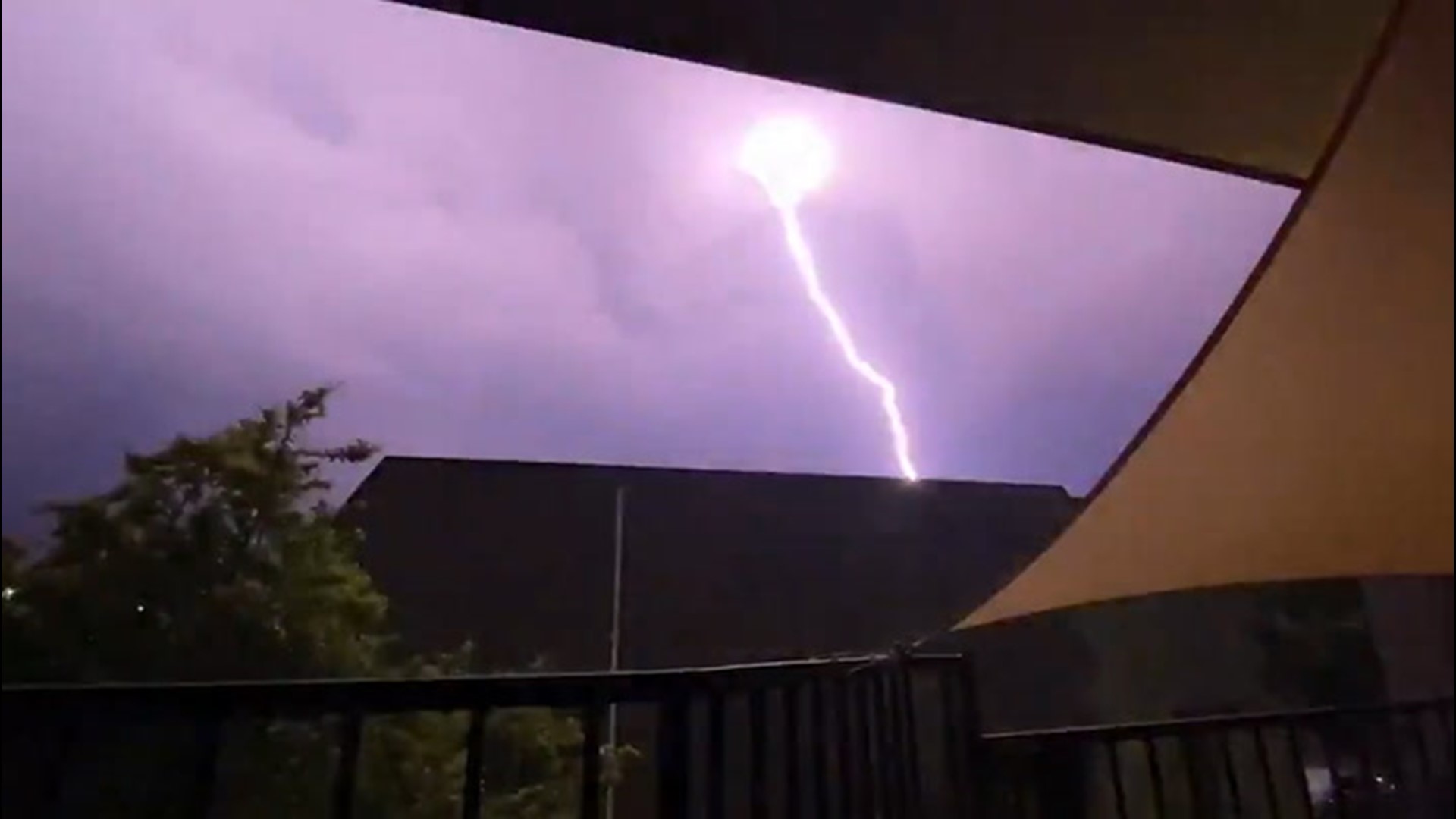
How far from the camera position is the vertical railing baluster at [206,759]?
81 cm

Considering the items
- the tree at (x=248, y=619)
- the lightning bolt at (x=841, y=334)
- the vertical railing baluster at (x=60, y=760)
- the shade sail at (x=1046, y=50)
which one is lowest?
the vertical railing baluster at (x=60, y=760)

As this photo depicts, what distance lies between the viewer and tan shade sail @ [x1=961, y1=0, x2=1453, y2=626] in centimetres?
65

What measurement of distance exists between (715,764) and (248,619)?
555mm

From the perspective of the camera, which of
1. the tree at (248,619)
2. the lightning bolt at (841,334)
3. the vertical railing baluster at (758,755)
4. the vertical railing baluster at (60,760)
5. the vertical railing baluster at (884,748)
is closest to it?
the vertical railing baluster at (60,760)

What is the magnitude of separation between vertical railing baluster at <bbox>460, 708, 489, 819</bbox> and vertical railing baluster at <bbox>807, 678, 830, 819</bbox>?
15.3 inches

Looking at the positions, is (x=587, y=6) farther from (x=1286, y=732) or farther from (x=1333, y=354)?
(x=1286, y=732)

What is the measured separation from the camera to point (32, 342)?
104 cm

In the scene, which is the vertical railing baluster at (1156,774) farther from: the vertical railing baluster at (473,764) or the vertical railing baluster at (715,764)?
the vertical railing baluster at (473,764)

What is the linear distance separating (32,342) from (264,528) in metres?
0.31

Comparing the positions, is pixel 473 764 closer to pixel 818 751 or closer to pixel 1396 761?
pixel 818 751

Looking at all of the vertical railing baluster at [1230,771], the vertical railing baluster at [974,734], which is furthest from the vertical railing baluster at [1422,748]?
the vertical railing baluster at [974,734]

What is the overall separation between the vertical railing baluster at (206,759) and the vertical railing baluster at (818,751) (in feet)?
2.15

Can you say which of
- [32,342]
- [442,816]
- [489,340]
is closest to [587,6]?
[489,340]

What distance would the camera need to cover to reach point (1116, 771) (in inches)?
64.7
